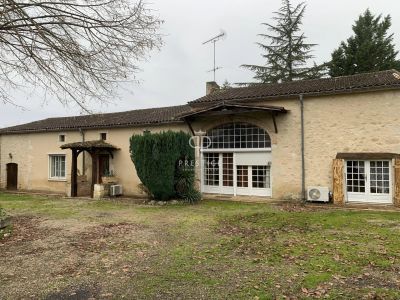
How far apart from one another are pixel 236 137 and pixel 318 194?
186 inches

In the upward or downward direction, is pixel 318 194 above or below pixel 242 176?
below

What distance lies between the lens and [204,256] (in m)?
6.68

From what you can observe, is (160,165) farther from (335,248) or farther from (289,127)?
(335,248)

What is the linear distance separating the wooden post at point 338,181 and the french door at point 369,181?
45 centimetres

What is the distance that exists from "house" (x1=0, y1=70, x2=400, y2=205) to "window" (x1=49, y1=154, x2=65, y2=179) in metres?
0.36

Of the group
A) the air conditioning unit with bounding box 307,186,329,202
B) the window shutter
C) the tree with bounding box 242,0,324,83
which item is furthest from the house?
the tree with bounding box 242,0,324,83

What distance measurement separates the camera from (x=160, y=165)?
14.4 metres

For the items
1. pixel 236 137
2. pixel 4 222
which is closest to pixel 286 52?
pixel 236 137

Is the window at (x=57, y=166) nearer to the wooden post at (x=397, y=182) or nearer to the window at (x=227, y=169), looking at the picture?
the window at (x=227, y=169)

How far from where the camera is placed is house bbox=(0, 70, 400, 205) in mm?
13055

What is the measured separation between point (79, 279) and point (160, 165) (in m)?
8.99

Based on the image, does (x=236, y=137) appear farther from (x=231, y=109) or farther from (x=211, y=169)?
(x=211, y=169)

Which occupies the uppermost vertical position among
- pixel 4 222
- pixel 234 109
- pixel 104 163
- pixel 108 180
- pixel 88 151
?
pixel 234 109

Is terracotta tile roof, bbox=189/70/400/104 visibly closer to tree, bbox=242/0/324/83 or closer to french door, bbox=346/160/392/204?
french door, bbox=346/160/392/204
